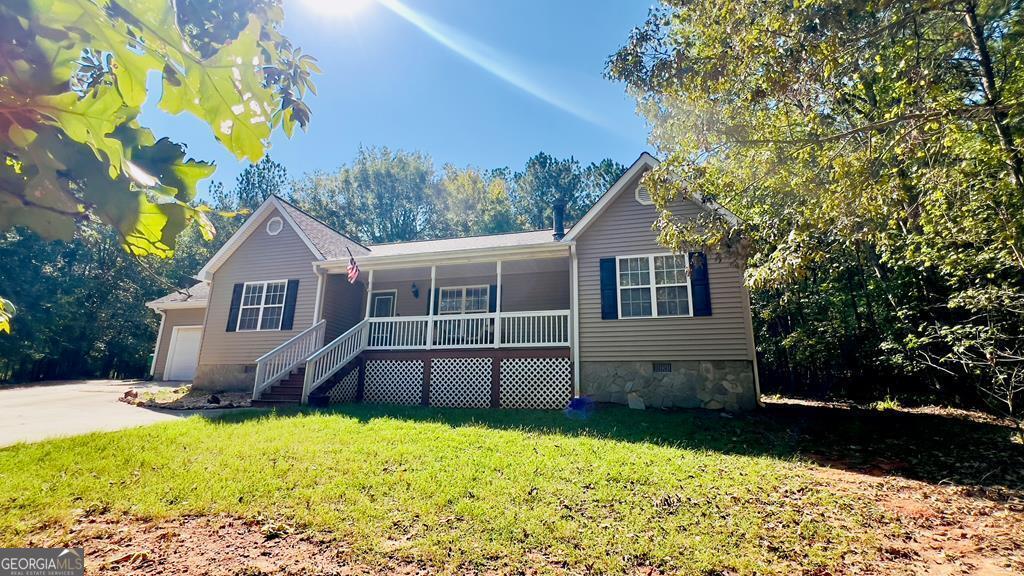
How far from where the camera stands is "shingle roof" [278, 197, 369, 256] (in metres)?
13.6

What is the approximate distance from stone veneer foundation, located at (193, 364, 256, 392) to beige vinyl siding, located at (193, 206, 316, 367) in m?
0.15

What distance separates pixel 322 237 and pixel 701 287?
1190cm

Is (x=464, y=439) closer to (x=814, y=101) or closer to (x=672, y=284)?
(x=672, y=284)

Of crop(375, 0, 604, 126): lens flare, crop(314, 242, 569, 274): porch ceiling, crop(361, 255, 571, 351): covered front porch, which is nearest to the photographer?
crop(375, 0, 604, 126): lens flare

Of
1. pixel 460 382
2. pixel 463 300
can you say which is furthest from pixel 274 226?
pixel 460 382

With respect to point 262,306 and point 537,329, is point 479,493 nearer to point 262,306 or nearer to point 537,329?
point 537,329

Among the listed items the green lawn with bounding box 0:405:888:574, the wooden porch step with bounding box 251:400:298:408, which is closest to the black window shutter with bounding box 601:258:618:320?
the green lawn with bounding box 0:405:888:574

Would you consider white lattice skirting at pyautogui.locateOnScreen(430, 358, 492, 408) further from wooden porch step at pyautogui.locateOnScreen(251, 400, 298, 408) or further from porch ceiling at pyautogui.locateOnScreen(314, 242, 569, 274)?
wooden porch step at pyautogui.locateOnScreen(251, 400, 298, 408)

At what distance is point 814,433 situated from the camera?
7.66m

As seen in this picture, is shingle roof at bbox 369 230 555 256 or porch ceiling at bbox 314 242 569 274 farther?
shingle roof at bbox 369 230 555 256

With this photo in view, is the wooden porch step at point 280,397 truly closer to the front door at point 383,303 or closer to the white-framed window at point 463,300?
the front door at point 383,303

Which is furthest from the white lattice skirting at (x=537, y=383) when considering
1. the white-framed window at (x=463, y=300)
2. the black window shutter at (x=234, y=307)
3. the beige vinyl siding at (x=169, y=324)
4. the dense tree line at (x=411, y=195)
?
the dense tree line at (x=411, y=195)

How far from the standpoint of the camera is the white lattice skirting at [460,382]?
422 inches

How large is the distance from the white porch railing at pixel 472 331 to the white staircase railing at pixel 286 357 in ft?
5.00
